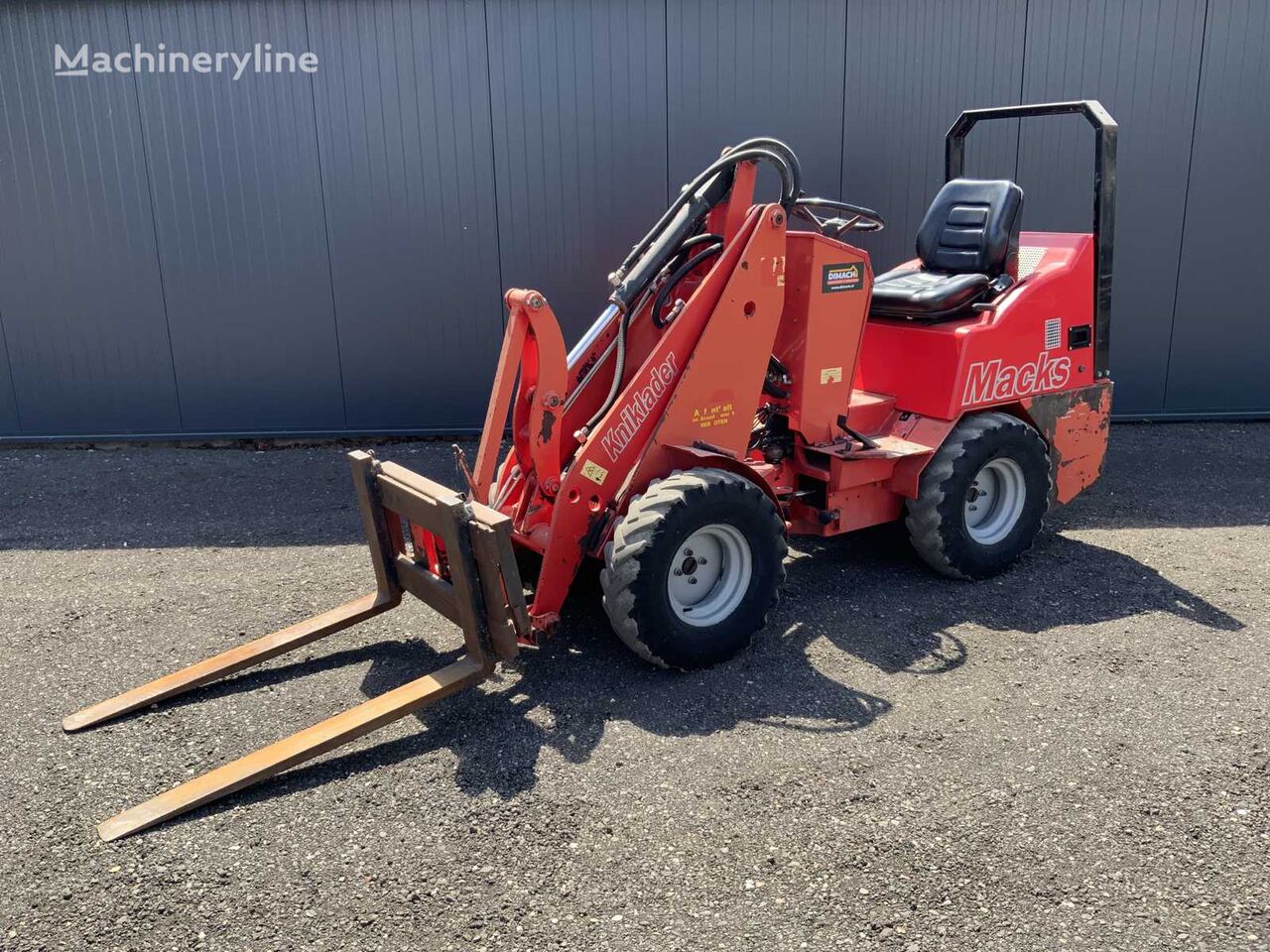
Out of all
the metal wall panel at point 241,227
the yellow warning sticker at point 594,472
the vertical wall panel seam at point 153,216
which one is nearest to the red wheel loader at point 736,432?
the yellow warning sticker at point 594,472

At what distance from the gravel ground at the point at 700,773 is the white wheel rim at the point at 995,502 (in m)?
0.29

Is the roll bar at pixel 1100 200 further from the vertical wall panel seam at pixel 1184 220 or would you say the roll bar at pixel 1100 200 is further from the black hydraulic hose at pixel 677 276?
the vertical wall panel seam at pixel 1184 220

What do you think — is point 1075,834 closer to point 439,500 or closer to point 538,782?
point 538,782

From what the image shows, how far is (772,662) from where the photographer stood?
4.68 metres

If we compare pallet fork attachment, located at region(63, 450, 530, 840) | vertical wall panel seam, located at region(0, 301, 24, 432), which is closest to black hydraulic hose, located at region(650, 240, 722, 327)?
pallet fork attachment, located at region(63, 450, 530, 840)

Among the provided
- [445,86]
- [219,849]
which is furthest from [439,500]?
[445,86]

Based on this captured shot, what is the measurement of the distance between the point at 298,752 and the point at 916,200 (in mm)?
6599

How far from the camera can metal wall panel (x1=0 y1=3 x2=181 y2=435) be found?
26.4ft

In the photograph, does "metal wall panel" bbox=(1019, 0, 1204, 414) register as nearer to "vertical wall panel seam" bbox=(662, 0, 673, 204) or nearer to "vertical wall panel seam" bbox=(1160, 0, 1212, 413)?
"vertical wall panel seam" bbox=(1160, 0, 1212, 413)

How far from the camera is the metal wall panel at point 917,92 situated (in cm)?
804

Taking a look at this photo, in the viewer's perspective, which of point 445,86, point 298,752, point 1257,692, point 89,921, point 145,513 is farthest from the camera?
point 445,86

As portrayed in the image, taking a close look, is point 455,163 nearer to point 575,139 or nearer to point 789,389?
point 575,139

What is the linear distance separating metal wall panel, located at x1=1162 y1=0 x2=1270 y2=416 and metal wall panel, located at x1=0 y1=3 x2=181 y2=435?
8.47m

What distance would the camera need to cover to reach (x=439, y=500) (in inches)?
162
